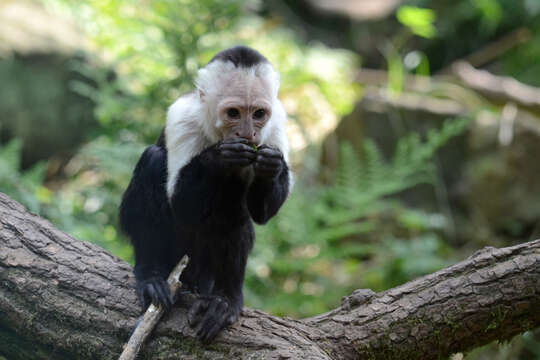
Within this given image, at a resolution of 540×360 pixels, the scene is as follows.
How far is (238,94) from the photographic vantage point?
400cm

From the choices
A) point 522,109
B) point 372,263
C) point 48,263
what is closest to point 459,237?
point 372,263

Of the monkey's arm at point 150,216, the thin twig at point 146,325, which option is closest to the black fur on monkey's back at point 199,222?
the monkey's arm at point 150,216

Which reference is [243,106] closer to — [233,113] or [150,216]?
[233,113]

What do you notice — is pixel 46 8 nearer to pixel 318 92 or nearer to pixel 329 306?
pixel 318 92

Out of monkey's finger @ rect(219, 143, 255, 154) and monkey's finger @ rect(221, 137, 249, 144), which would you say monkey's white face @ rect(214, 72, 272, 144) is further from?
monkey's finger @ rect(219, 143, 255, 154)

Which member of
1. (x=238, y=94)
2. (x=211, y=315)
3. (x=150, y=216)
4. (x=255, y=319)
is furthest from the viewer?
(x=150, y=216)

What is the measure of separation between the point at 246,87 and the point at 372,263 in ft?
20.9

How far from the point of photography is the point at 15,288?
3.57m

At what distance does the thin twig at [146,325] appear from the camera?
326 cm

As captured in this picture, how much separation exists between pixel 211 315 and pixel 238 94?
165cm

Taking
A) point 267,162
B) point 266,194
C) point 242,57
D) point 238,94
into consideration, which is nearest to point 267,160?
point 267,162

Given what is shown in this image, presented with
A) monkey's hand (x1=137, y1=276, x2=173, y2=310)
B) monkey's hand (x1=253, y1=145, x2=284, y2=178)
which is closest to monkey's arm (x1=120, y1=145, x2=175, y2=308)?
monkey's hand (x1=137, y1=276, x2=173, y2=310)

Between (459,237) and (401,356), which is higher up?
(459,237)

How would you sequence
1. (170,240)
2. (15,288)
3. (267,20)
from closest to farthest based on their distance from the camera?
(15,288) → (170,240) → (267,20)
